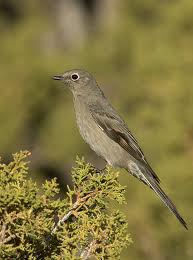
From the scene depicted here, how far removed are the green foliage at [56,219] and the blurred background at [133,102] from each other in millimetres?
6085

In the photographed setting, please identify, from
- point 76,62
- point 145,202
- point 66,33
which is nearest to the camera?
point 145,202

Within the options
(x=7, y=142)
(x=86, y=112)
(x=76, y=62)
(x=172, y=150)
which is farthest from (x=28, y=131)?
(x=86, y=112)

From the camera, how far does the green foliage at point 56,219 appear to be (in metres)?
5.13

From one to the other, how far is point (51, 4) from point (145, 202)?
24.3m

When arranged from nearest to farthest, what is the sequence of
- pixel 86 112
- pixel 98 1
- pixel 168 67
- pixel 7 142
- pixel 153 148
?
pixel 86 112, pixel 153 148, pixel 168 67, pixel 7 142, pixel 98 1

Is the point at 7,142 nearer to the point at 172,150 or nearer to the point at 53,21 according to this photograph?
the point at 172,150

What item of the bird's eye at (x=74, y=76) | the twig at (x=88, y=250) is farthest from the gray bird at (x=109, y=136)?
the twig at (x=88, y=250)

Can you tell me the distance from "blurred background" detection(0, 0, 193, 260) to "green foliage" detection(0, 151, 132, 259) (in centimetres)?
609

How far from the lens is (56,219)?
581 centimetres

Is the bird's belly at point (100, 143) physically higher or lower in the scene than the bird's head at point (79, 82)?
lower

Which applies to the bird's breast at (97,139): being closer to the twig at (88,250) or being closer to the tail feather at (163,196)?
the tail feather at (163,196)

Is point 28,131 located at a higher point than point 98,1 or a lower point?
lower

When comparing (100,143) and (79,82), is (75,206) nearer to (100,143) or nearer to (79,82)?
(100,143)

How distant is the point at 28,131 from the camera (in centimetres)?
2086
